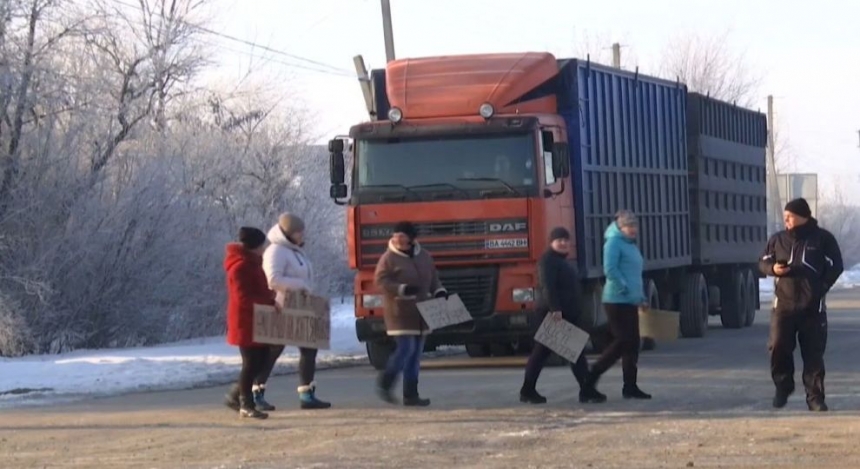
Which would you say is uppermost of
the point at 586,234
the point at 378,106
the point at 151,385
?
the point at 378,106

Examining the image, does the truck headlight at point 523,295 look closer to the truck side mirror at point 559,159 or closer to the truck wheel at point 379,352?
the truck side mirror at point 559,159

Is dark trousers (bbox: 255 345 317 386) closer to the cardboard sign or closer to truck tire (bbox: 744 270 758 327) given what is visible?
the cardboard sign

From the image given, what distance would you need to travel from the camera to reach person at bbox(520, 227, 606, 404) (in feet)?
45.7

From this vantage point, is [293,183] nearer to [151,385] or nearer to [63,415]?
[151,385]

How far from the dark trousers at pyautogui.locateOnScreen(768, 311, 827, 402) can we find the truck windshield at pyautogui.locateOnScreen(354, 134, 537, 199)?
5.07m

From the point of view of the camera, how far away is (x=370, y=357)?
18.9 metres

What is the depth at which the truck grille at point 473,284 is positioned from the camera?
17.9 m

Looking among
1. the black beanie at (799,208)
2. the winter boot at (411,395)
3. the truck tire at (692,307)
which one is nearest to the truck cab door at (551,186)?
the winter boot at (411,395)

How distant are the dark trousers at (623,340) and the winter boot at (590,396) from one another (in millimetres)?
157

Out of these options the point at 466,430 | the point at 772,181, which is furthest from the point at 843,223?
the point at 466,430

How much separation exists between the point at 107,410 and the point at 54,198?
31.6ft

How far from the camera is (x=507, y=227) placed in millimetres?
17656

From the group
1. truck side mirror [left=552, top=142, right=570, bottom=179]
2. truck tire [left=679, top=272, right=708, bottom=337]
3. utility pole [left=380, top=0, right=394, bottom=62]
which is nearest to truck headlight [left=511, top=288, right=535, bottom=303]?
truck side mirror [left=552, top=142, right=570, bottom=179]

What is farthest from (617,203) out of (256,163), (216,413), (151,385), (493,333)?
(256,163)
